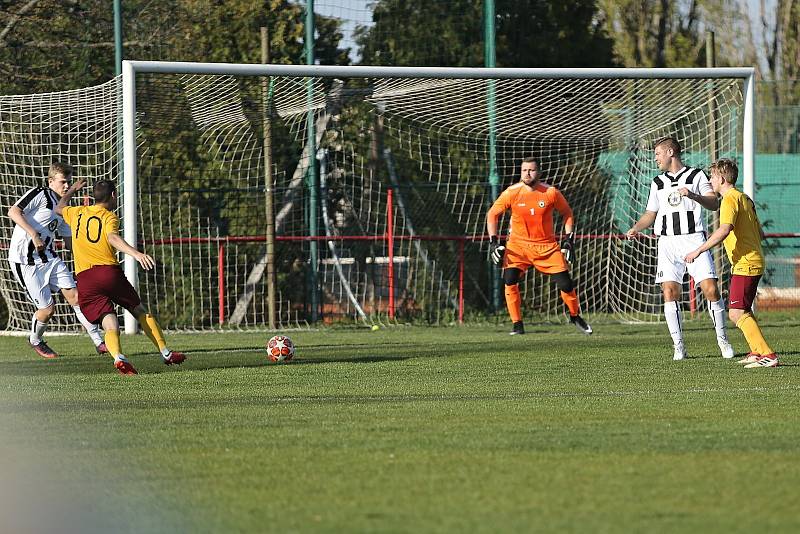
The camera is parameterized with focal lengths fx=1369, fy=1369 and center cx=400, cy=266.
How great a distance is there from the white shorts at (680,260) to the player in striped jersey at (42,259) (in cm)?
538

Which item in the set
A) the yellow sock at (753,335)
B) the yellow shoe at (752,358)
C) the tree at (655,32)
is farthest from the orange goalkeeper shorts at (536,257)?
the tree at (655,32)

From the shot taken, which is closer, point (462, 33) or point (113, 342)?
point (113, 342)

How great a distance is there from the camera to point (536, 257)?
1659cm

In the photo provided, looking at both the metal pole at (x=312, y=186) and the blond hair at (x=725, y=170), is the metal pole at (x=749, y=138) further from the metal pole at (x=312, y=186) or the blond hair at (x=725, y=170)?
the metal pole at (x=312, y=186)

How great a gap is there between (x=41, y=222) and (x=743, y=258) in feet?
22.1

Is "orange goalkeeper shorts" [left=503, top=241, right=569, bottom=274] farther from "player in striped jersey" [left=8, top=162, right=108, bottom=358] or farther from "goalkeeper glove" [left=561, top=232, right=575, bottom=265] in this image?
"player in striped jersey" [left=8, top=162, right=108, bottom=358]

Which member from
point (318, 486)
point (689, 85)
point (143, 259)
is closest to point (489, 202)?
point (689, 85)

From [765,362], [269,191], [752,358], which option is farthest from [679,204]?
[269,191]

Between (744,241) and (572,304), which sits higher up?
(744,241)

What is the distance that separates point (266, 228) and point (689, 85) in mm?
6246

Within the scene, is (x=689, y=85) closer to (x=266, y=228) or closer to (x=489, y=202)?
(x=489, y=202)

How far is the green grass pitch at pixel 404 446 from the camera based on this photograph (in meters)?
5.06

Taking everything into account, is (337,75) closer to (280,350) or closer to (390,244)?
(390,244)

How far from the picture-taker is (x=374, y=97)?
1819 centimetres
